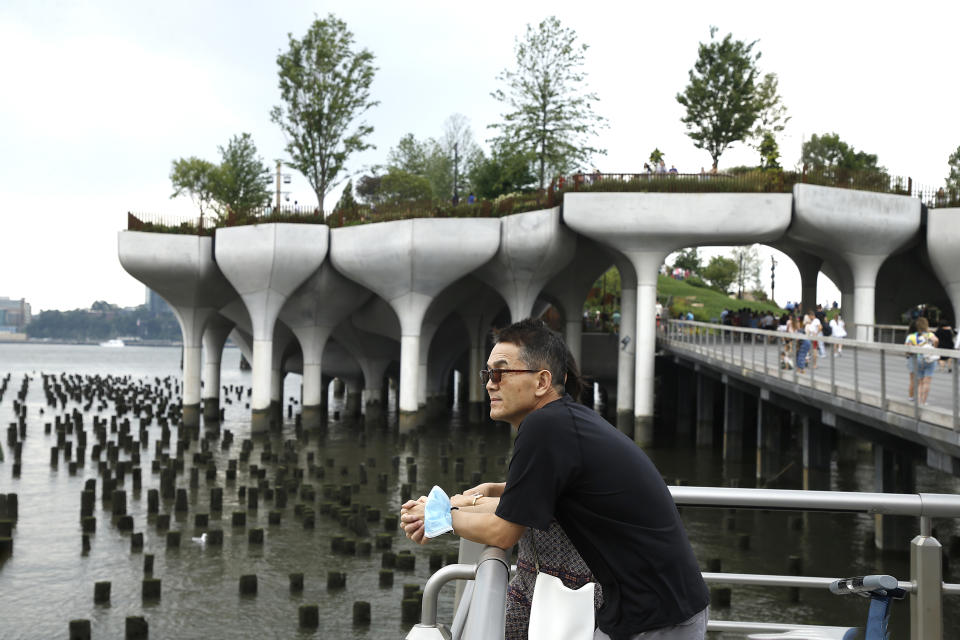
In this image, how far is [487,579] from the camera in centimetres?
234

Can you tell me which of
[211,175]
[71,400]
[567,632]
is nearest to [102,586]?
[567,632]

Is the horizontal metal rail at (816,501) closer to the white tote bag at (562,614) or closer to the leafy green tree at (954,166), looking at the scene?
the white tote bag at (562,614)

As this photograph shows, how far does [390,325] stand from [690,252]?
64.7 metres

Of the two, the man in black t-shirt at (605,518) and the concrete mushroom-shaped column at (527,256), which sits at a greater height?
the concrete mushroom-shaped column at (527,256)

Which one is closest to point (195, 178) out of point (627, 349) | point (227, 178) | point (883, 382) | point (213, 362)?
point (227, 178)

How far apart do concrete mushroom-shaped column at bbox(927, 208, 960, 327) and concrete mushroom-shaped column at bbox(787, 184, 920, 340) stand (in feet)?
1.89

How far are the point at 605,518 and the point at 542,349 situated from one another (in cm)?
66

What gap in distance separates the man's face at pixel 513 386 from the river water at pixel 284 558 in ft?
30.8

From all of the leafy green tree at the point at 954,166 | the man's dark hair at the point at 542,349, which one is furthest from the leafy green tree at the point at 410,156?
the man's dark hair at the point at 542,349

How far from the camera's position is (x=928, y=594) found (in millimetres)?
3217

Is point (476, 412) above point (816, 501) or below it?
below

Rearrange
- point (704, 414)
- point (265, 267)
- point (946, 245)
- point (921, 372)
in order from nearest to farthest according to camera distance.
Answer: point (921, 372), point (946, 245), point (704, 414), point (265, 267)

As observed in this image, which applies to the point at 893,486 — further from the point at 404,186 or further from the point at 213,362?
the point at 404,186

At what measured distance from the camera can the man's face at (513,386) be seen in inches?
122
